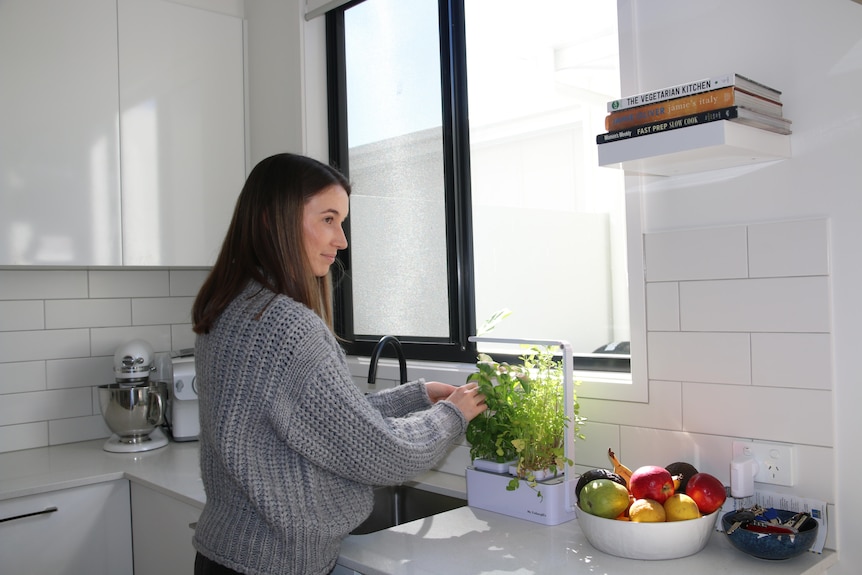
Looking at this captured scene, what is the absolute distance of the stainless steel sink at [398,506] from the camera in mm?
1966

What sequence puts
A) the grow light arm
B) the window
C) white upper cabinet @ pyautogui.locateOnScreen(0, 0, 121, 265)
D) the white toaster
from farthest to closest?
the white toaster, white upper cabinet @ pyautogui.locateOnScreen(0, 0, 121, 265), the window, the grow light arm

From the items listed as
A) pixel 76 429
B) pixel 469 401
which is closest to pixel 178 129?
pixel 76 429

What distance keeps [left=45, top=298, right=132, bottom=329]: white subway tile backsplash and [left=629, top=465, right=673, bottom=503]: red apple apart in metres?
2.04

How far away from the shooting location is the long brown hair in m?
1.34

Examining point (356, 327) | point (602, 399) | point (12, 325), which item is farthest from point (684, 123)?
point (12, 325)

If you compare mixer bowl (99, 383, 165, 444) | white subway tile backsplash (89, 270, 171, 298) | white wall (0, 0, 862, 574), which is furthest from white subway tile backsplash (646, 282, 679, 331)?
white subway tile backsplash (89, 270, 171, 298)

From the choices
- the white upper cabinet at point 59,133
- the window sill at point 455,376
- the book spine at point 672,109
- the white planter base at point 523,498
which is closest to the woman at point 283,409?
the white planter base at point 523,498

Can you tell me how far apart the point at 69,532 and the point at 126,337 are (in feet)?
2.71

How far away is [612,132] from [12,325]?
2079 millimetres

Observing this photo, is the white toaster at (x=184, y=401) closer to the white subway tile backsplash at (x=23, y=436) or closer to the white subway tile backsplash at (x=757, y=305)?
the white subway tile backsplash at (x=23, y=436)

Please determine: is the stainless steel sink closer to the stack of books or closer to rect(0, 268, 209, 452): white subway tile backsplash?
the stack of books

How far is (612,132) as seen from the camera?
143 centimetres

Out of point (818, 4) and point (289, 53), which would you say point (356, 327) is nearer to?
point (289, 53)

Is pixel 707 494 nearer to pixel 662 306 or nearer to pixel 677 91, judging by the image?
pixel 662 306
